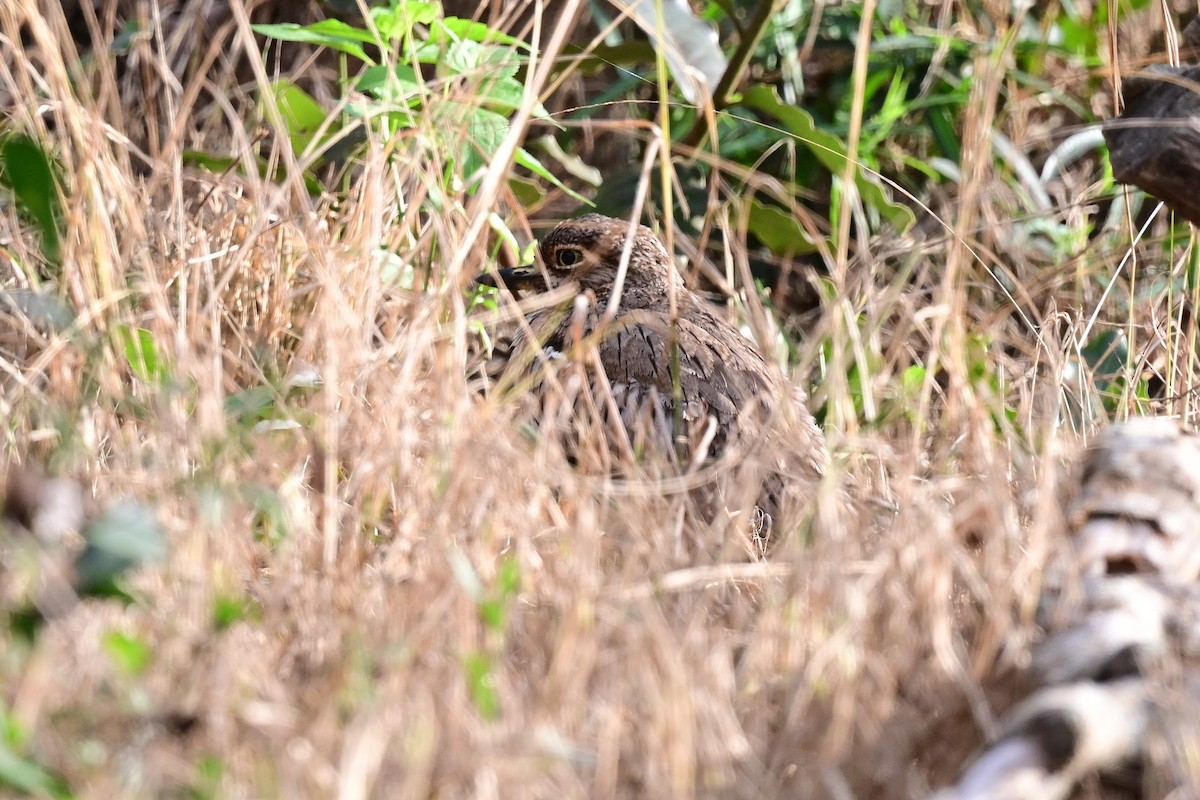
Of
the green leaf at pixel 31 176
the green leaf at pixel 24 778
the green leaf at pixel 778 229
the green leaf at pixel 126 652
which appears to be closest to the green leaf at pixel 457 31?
the green leaf at pixel 778 229

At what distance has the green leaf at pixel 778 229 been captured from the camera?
4090 millimetres

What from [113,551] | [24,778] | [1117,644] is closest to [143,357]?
[113,551]

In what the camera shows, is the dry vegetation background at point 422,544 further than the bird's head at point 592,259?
No

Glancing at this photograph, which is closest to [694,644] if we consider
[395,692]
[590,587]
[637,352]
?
[590,587]

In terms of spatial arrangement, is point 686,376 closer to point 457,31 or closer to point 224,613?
point 457,31

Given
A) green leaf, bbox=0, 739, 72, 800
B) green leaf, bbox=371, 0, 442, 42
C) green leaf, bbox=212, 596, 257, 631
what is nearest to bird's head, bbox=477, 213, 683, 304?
green leaf, bbox=371, 0, 442, 42

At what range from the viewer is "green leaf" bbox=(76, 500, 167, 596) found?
5.84 feet

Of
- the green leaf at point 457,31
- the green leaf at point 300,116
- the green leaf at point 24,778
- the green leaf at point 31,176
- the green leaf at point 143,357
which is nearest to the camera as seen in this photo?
the green leaf at point 24,778

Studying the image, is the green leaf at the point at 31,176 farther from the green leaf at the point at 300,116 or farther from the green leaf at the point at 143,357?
the green leaf at the point at 300,116

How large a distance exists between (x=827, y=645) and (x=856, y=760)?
0.48ft

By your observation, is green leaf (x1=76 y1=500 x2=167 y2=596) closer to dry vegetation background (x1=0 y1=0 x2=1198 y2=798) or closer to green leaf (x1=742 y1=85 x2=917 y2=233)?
dry vegetation background (x1=0 y1=0 x2=1198 y2=798)

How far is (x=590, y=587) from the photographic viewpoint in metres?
2.03

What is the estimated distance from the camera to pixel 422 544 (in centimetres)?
224

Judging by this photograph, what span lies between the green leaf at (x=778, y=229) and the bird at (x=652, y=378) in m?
0.30
